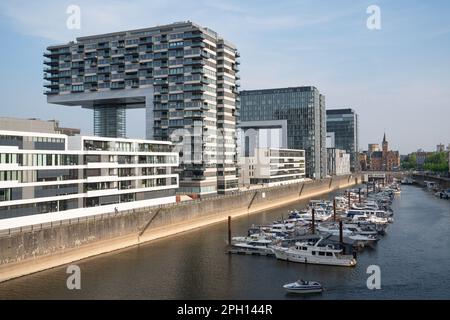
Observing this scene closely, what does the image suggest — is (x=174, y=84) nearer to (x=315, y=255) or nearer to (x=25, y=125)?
(x=25, y=125)

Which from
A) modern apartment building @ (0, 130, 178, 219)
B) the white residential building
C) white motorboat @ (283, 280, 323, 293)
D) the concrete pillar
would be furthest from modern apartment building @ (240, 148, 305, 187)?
white motorboat @ (283, 280, 323, 293)

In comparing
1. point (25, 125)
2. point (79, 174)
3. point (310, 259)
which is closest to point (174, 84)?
point (79, 174)

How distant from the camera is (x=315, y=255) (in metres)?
59.1

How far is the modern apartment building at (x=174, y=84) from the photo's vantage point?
367 ft

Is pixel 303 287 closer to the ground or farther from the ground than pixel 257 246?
closer to the ground

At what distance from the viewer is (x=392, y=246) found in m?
68.6

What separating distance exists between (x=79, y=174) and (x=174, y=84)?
52.5 meters

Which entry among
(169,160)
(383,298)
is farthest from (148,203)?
(383,298)

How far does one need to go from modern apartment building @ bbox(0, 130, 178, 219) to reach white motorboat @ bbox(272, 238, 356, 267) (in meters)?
28.3

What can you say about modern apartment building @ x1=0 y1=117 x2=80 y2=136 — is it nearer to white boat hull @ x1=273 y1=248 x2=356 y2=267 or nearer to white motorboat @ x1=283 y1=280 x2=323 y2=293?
white boat hull @ x1=273 y1=248 x2=356 y2=267

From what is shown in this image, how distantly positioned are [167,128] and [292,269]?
216ft

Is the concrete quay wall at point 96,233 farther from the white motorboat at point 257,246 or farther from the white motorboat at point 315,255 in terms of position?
the white motorboat at point 315,255

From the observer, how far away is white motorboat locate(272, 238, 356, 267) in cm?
5731

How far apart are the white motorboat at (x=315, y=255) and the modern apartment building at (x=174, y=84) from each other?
50006mm
